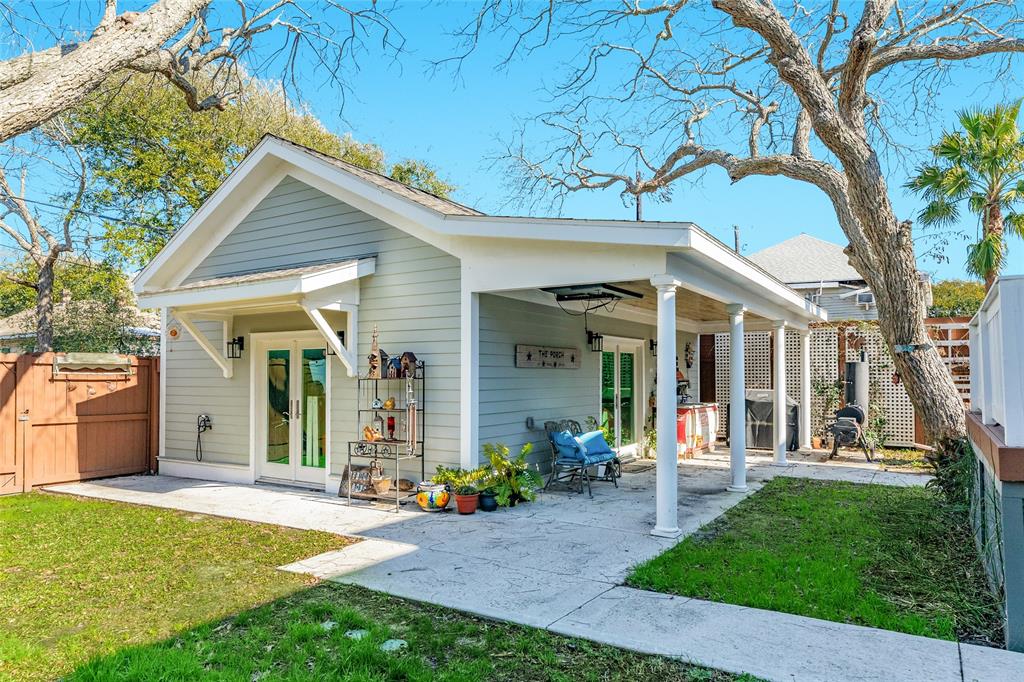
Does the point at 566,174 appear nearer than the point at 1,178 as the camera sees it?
No

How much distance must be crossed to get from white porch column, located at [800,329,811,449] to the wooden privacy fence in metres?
10.5

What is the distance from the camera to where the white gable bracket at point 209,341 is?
834cm

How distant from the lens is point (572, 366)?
879 cm

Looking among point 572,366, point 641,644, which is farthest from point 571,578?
point 572,366

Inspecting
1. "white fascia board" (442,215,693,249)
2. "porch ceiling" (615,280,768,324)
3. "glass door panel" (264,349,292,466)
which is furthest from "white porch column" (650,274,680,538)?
"glass door panel" (264,349,292,466)

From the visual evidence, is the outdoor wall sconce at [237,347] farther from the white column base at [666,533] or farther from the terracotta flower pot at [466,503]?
the white column base at [666,533]

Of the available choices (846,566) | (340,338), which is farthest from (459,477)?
(846,566)

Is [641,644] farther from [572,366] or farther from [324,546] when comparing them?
[572,366]

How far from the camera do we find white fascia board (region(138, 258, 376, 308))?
6.72 metres

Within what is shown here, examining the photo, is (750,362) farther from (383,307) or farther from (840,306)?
(383,307)

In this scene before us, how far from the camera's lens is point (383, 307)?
24.5 ft

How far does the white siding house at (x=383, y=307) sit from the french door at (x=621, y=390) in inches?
7.5

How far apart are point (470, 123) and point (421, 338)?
864 centimetres

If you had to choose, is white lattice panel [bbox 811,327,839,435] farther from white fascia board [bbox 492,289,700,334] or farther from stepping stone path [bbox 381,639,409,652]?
stepping stone path [bbox 381,639,409,652]
